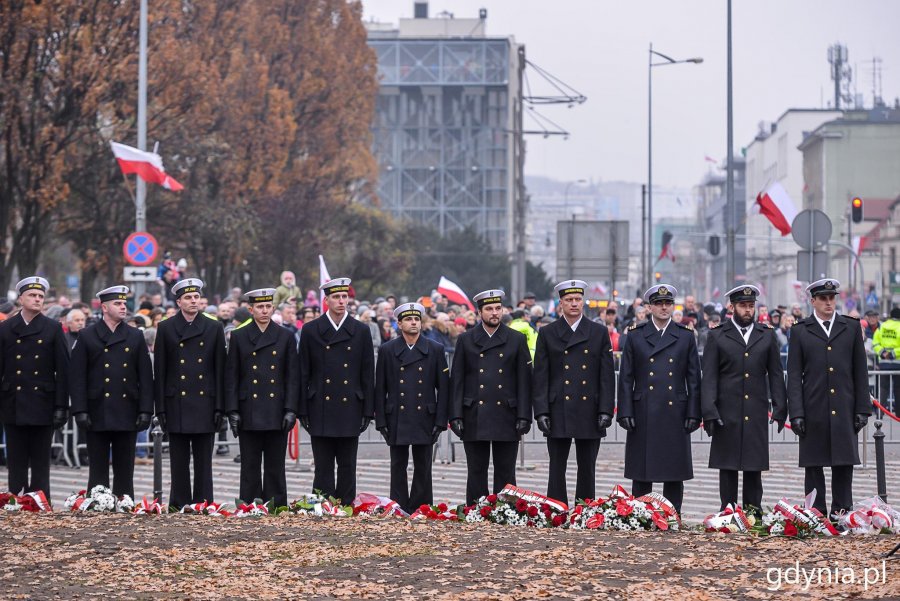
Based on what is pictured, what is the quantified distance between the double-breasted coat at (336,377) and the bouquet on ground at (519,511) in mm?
1581

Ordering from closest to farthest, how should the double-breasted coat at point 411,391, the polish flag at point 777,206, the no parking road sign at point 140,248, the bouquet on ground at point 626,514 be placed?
the bouquet on ground at point 626,514
the double-breasted coat at point 411,391
the polish flag at point 777,206
the no parking road sign at point 140,248

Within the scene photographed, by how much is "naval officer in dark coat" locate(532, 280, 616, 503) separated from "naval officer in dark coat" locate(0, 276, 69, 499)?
4314 mm

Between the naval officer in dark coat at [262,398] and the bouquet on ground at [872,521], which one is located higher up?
the naval officer in dark coat at [262,398]

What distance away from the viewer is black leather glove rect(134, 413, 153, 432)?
14391mm

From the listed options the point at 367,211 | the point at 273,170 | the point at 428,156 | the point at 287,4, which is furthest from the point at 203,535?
the point at 428,156

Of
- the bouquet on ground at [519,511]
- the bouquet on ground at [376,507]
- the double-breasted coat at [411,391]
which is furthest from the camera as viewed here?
the double-breasted coat at [411,391]

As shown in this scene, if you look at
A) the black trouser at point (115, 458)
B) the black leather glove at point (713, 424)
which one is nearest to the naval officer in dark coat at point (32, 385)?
the black trouser at point (115, 458)

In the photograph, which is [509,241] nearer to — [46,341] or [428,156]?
[428,156]

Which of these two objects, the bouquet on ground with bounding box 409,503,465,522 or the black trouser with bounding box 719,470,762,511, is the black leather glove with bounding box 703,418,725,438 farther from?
the bouquet on ground with bounding box 409,503,465,522

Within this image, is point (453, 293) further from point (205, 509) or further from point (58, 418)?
point (205, 509)

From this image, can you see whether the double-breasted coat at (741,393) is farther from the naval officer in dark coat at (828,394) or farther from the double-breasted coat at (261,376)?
the double-breasted coat at (261,376)

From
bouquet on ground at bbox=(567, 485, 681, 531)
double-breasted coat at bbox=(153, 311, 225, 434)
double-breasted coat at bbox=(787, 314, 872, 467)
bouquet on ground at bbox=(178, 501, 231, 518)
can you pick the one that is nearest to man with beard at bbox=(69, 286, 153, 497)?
double-breasted coat at bbox=(153, 311, 225, 434)

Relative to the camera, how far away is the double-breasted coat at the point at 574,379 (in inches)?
549

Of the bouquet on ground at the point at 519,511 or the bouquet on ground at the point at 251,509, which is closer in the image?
the bouquet on ground at the point at 519,511
